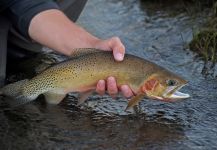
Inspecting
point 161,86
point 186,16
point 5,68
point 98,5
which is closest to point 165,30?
point 186,16

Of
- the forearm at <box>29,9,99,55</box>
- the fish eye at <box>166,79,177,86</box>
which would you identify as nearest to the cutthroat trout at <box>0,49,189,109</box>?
the fish eye at <box>166,79,177,86</box>

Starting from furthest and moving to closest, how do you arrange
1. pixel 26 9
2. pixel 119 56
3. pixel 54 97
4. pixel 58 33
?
pixel 26 9 → pixel 58 33 → pixel 54 97 → pixel 119 56

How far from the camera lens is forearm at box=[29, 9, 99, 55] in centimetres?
350

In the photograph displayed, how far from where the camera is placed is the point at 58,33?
356 centimetres

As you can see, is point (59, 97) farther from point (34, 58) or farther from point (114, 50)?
point (34, 58)

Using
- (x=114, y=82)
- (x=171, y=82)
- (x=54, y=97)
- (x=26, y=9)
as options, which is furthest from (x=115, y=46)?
(x=26, y=9)

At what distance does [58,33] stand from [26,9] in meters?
0.30

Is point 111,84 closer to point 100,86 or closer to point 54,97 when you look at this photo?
point 100,86

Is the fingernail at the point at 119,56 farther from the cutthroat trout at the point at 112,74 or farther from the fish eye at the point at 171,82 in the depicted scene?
the fish eye at the point at 171,82

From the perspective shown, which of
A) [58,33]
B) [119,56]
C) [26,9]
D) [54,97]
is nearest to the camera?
[119,56]

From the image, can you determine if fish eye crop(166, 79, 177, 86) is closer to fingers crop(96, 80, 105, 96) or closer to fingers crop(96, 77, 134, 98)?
fingers crop(96, 77, 134, 98)

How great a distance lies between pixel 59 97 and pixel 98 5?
9.96 feet

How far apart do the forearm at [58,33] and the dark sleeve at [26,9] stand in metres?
0.03

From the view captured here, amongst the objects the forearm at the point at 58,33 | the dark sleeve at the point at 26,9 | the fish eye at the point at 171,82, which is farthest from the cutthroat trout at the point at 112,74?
the dark sleeve at the point at 26,9
